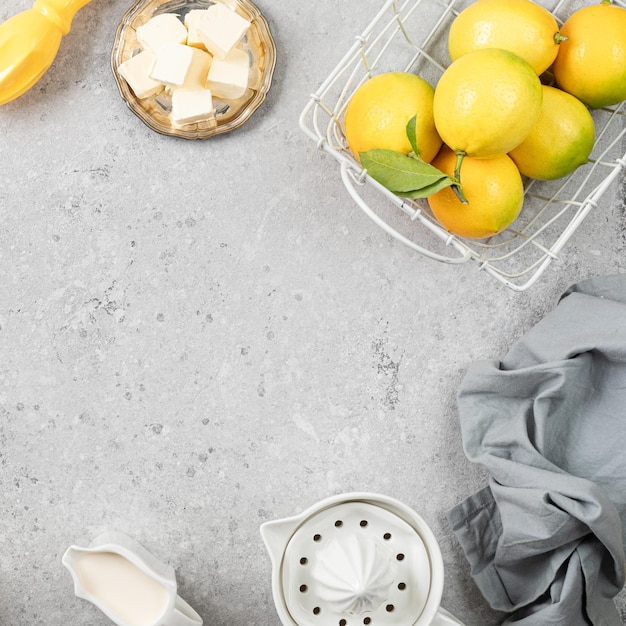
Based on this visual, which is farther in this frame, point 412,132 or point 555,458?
point 555,458

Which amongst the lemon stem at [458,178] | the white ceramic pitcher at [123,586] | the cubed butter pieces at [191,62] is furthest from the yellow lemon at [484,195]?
the white ceramic pitcher at [123,586]

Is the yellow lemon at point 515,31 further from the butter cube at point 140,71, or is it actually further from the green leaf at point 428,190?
the butter cube at point 140,71

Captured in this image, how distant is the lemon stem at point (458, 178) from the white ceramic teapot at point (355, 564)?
0.33 meters

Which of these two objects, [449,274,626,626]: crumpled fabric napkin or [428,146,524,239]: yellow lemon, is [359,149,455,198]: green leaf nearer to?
[428,146,524,239]: yellow lemon

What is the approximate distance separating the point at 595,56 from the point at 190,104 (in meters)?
0.45

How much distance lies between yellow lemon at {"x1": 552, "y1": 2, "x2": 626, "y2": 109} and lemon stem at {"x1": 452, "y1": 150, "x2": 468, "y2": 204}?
16cm

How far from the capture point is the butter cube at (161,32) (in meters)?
0.81

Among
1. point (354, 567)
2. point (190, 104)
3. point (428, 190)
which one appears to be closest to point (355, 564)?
point (354, 567)

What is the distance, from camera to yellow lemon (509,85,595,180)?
2.29 ft

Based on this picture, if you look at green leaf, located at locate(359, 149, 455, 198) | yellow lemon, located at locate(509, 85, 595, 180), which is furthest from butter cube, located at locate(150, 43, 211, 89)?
yellow lemon, located at locate(509, 85, 595, 180)

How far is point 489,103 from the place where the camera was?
63cm

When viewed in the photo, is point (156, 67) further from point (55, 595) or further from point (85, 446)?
point (55, 595)

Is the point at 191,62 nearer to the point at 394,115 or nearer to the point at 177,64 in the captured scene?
the point at 177,64

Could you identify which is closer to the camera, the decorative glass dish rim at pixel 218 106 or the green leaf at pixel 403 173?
the green leaf at pixel 403 173
